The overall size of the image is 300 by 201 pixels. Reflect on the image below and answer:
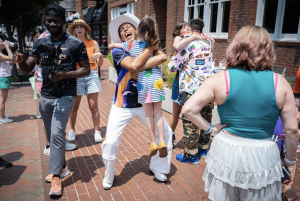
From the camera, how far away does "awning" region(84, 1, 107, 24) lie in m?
21.3

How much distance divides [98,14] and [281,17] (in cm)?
1836

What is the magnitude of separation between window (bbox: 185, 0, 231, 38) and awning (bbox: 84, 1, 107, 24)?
13.0 metres

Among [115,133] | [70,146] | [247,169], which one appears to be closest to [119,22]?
[115,133]

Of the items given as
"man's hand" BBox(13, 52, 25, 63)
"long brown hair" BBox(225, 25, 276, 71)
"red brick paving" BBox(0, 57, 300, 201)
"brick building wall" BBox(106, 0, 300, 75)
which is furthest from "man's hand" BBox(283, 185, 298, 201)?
"brick building wall" BBox(106, 0, 300, 75)

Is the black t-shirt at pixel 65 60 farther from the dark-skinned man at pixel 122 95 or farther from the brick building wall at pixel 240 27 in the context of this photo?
the brick building wall at pixel 240 27

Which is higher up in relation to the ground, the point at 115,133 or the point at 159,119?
the point at 159,119

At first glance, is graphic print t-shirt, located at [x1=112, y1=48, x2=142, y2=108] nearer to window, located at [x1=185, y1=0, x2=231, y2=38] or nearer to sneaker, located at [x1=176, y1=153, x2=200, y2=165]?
sneaker, located at [x1=176, y1=153, x2=200, y2=165]

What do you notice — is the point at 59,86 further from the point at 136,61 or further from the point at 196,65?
the point at 196,65

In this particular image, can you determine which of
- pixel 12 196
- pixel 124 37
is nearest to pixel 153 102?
pixel 124 37

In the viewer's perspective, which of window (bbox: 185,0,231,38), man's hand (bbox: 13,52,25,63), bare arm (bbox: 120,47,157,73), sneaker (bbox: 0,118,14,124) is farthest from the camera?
window (bbox: 185,0,231,38)

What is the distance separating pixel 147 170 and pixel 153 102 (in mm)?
1245

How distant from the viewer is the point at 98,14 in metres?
22.1

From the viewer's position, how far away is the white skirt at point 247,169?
168 centimetres

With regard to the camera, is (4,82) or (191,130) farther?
(4,82)
